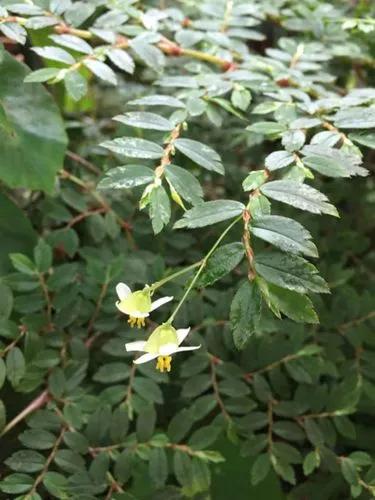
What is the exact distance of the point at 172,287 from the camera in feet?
2.82

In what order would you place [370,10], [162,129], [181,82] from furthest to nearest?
1. [370,10]
2. [181,82]
3. [162,129]

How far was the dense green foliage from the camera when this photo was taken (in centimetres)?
66

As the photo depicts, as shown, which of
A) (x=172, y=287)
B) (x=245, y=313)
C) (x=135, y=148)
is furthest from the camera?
(x=172, y=287)

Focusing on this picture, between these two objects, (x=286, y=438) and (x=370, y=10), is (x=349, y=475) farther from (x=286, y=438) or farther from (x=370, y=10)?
(x=370, y=10)

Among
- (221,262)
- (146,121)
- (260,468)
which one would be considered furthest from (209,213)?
(260,468)

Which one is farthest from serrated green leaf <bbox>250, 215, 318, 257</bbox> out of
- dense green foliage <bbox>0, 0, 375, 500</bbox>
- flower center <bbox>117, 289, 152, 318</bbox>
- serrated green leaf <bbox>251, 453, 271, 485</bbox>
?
serrated green leaf <bbox>251, 453, 271, 485</bbox>

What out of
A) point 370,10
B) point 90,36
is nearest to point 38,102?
point 90,36

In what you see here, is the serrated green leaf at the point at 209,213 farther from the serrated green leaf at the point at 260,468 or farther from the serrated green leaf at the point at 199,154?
the serrated green leaf at the point at 260,468

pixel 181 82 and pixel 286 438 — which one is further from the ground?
pixel 181 82

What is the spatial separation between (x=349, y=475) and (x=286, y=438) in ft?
0.28

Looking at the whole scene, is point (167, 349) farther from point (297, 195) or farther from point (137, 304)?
point (297, 195)

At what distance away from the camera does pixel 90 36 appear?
34.4 inches

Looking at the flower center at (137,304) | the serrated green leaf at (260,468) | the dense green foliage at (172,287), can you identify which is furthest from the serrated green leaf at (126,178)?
the serrated green leaf at (260,468)

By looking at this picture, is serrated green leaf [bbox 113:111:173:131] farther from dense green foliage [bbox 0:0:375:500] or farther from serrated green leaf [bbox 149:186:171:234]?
serrated green leaf [bbox 149:186:171:234]
